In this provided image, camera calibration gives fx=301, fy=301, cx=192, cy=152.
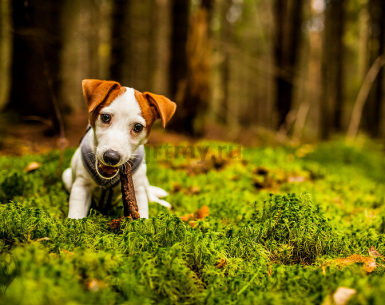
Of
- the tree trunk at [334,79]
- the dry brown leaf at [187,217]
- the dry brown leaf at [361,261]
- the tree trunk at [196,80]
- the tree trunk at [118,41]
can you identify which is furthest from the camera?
the tree trunk at [334,79]

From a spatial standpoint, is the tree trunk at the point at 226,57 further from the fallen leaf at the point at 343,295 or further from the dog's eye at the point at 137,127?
the fallen leaf at the point at 343,295

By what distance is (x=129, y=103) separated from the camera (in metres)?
2.48

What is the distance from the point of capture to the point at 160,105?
2.61 metres

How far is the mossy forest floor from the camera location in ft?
5.11

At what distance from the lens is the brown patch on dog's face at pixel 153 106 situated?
2.58 m

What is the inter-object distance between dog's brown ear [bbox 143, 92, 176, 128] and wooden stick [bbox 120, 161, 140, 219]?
52 centimetres

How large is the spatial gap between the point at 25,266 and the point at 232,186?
10.6 feet

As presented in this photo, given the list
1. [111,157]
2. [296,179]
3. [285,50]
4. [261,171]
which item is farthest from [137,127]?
[285,50]

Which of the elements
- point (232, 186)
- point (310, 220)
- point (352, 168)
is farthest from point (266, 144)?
point (310, 220)

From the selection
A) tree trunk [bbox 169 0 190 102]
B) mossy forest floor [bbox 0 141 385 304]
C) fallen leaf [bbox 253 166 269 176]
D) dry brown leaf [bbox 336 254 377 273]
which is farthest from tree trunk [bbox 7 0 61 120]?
dry brown leaf [bbox 336 254 377 273]

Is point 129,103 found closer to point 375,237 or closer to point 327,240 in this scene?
point 327,240

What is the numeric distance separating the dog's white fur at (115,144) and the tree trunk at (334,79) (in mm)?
10100

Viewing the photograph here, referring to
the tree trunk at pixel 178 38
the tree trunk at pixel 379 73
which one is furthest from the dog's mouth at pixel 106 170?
the tree trunk at pixel 379 73

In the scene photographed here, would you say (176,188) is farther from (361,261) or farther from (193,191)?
(361,261)
